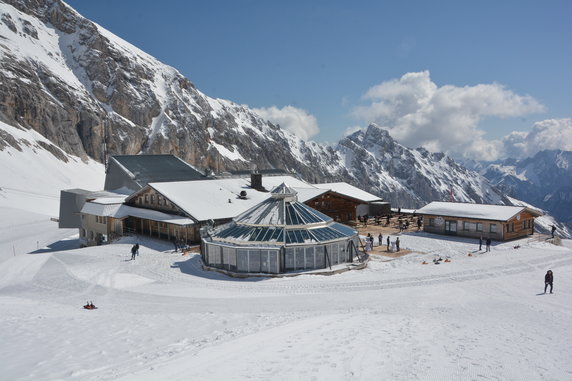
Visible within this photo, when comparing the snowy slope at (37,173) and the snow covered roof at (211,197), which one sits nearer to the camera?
the snow covered roof at (211,197)

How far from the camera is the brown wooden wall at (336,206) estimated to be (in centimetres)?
4428

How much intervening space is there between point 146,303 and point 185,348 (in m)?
7.42

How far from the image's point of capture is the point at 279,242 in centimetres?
2550

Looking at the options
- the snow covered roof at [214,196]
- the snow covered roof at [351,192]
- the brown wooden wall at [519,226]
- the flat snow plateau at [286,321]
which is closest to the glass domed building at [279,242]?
the flat snow plateau at [286,321]

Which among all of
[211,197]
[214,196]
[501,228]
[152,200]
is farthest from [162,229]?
[501,228]

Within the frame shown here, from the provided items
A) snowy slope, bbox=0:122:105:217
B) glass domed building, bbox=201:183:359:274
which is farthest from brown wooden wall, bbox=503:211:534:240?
snowy slope, bbox=0:122:105:217

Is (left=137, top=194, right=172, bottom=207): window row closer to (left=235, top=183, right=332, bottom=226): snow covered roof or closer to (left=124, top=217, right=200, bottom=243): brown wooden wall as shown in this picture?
(left=124, top=217, right=200, bottom=243): brown wooden wall

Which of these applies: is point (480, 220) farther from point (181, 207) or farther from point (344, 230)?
point (181, 207)

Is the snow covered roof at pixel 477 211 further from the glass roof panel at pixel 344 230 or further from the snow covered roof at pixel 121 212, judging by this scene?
the snow covered roof at pixel 121 212

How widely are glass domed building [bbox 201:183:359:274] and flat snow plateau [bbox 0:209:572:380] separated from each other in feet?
4.16

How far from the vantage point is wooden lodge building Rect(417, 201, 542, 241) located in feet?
115

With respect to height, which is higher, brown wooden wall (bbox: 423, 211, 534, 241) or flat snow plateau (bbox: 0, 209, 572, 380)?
brown wooden wall (bbox: 423, 211, 534, 241)

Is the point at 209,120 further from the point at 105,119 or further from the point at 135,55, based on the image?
the point at 105,119

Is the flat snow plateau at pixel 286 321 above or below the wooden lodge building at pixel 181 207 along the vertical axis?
below
